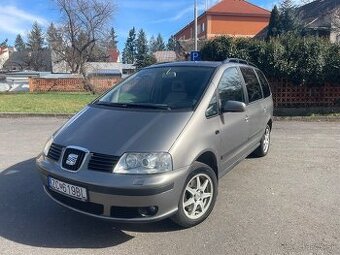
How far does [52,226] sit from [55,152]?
2.66 ft

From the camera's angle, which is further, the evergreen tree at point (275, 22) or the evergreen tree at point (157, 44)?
the evergreen tree at point (157, 44)

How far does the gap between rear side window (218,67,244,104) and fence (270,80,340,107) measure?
26.7 feet

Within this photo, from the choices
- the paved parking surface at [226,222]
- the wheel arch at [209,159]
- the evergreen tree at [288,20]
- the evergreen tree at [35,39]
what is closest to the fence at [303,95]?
the paved parking surface at [226,222]

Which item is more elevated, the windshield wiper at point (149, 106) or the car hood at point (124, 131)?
the windshield wiper at point (149, 106)

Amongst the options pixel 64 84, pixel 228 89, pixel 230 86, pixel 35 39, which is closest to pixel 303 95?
pixel 230 86

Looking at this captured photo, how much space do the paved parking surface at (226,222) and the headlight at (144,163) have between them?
0.76 m

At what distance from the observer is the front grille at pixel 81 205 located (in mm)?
3488

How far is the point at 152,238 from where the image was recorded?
3674mm

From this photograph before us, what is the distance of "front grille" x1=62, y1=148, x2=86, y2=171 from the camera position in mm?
3538

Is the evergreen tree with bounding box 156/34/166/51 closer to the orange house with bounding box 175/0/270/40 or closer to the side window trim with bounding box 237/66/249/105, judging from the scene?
the orange house with bounding box 175/0/270/40

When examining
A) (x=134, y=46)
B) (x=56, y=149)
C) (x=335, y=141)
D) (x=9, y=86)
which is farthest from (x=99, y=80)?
(x=134, y=46)

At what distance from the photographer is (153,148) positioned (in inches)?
137

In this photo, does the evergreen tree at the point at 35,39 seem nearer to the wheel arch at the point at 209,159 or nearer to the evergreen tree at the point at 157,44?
the evergreen tree at the point at 157,44

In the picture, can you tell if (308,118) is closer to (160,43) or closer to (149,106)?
(149,106)
